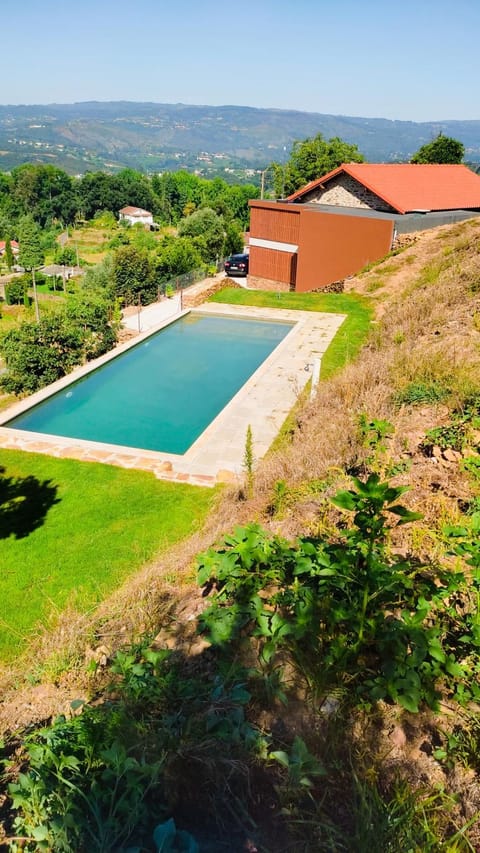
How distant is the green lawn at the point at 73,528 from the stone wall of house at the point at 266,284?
56.4 ft

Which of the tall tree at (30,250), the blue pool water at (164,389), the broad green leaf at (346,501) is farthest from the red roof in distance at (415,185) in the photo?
the tall tree at (30,250)

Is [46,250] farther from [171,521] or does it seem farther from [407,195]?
[171,521]

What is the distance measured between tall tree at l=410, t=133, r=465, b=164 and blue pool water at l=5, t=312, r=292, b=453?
30.4 metres

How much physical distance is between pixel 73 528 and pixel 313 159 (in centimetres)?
4287

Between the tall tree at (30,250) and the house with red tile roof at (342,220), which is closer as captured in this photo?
the house with red tile roof at (342,220)

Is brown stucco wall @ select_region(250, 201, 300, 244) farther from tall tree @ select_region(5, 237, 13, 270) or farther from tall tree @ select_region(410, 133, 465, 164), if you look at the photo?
tall tree @ select_region(5, 237, 13, 270)

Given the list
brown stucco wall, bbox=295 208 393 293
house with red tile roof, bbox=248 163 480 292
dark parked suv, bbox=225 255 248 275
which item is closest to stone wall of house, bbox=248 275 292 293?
house with red tile roof, bbox=248 163 480 292

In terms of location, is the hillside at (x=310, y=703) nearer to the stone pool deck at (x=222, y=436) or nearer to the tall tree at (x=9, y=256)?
the stone pool deck at (x=222, y=436)

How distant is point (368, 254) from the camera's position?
874 inches

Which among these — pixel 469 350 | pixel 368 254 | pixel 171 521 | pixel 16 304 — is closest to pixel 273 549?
pixel 171 521

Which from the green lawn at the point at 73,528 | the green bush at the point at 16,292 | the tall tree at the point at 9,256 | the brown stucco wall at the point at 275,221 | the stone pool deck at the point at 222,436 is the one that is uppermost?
the brown stucco wall at the point at 275,221

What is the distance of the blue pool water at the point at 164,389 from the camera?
11966 mm

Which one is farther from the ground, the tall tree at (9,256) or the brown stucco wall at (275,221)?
the brown stucco wall at (275,221)

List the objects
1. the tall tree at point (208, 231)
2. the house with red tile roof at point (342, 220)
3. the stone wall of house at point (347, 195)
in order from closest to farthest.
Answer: the house with red tile roof at point (342, 220), the stone wall of house at point (347, 195), the tall tree at point (208, 231)
